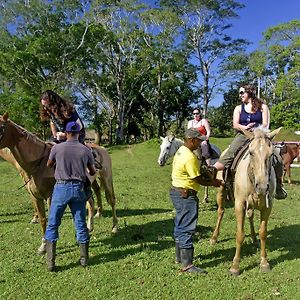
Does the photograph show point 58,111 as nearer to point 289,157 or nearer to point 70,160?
point 70,160

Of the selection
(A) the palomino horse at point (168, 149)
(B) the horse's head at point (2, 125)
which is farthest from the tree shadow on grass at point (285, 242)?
(B) the horse's head at point (2, 125)

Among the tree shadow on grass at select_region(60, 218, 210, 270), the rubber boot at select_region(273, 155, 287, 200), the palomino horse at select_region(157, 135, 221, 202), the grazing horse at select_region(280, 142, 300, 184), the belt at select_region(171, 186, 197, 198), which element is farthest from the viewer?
the grazing horse at select_region(280, 142, 300, 184)

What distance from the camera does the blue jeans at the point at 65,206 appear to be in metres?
5.51

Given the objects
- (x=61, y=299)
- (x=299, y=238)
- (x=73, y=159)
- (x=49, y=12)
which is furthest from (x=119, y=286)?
(x=49, y=12)

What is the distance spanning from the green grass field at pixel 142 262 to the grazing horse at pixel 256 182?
1.49 ft

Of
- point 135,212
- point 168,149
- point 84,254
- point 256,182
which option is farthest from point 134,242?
point 168,149

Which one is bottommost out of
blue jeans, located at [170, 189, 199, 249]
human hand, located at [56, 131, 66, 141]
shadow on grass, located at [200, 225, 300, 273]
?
shadow on grass, located at [200, 225, 300, 273]

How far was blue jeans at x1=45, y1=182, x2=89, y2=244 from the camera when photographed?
18.1ft

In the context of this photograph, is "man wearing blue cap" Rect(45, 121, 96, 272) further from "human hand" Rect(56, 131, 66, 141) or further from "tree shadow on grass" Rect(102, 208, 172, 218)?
"tree shadow on grass" Rect(102, 208, 172, 218)

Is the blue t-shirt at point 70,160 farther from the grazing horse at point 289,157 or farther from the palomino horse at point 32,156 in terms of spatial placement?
the grazing horse at point 289,157

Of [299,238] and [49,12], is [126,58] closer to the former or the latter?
[49,12]

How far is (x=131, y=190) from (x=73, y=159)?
27.6 feet

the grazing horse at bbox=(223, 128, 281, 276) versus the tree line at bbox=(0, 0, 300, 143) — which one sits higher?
the tree line at bbox=(0, 0, 300, 143)

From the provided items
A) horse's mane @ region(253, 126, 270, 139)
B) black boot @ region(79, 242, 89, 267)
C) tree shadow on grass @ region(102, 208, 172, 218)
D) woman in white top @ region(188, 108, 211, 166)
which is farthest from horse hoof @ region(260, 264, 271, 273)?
tree shadow on grass @ region(102, 208, 172, 218)
